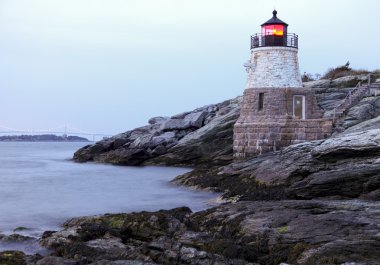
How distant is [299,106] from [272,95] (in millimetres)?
1573

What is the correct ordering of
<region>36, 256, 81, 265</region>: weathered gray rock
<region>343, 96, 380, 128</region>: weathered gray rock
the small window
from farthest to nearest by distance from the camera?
1. the small window
2. <region>343, 96, 380, 128</region>: weathered gray rock
3. <region>36, 256, 81, 265</region>: weathered gray rock

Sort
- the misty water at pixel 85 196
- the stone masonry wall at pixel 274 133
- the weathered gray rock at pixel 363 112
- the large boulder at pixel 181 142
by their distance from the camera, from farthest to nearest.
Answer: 1. the large boulder at pixel 181 142
2. the stone masonry wall at pixel 274 133
3. the weathered gray rock at pixel 363 112
4. the misty water at pixel 85 196

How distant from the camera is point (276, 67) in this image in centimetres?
2375

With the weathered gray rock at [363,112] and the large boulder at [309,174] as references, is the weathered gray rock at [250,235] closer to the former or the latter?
the large boulder at [309,174]

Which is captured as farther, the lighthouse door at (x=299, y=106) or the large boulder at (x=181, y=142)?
the large boulder at (x=181, y=142)

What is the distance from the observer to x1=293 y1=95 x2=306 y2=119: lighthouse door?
79.6 feet

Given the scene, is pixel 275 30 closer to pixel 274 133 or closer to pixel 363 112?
pixel 274 133

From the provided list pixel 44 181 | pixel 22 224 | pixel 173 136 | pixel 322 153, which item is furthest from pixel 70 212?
pixel 173 136

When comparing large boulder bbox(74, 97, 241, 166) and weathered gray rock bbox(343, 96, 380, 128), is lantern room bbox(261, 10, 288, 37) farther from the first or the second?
large boulder bbox(74, 97, 241, 166)

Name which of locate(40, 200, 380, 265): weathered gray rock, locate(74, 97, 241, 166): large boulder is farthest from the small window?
locate(40, 200, 380, 265): weathered gray rock

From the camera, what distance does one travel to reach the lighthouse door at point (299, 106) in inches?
955

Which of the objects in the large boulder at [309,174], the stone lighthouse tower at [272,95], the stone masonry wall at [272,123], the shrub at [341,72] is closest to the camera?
the large boulder at [309,174]

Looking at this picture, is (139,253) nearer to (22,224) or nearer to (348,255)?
(348,255)

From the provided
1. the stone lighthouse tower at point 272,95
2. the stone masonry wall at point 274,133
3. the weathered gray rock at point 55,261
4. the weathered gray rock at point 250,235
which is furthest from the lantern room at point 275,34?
the weathered gray rock at point 55,261
